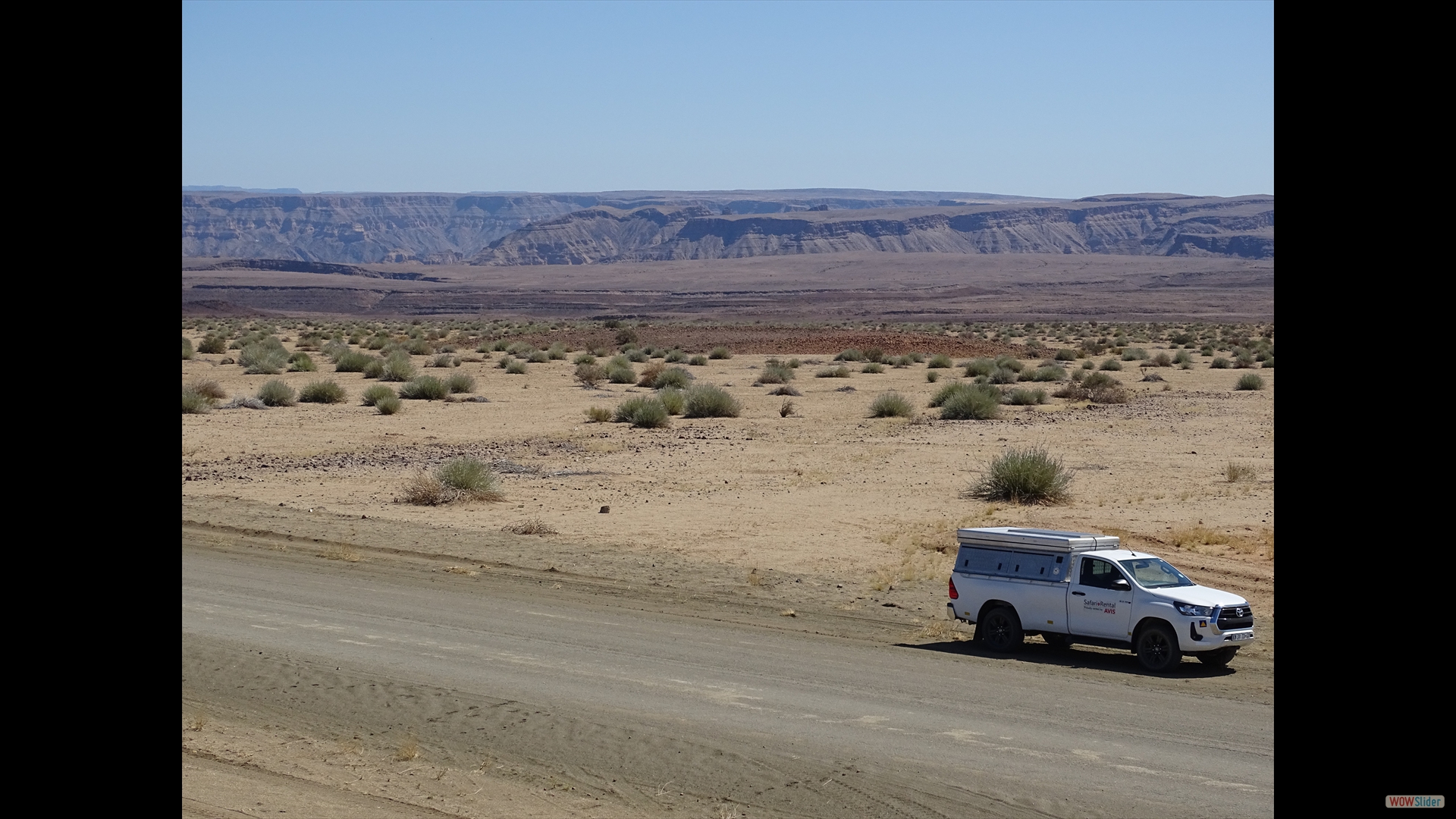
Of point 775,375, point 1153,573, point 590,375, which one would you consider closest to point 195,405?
point 590,375

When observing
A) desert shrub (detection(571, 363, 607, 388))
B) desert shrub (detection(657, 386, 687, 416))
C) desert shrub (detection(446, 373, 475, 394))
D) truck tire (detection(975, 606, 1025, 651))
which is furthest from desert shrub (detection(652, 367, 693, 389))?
truck tire (detection(975, 606, 1025, 651))

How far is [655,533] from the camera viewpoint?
1025 inches

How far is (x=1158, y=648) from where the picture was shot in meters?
15.3

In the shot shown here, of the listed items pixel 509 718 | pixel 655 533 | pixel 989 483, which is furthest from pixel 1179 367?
pixel 509 718

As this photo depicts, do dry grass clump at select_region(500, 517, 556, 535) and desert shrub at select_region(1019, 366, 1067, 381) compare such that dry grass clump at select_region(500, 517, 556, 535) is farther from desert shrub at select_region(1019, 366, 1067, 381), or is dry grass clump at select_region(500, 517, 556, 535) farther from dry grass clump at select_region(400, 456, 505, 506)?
desert shrub at select_region(1019, 366, 1067, 381)

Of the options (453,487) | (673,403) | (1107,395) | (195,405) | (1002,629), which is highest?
(1107,395)

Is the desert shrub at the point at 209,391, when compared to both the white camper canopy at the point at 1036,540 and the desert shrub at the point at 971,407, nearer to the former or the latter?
the desert shrub at the point at 971,407

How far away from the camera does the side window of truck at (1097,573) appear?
15.8 meters

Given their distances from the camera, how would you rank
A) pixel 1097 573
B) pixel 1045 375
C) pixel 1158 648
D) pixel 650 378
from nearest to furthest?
1. pixel 1158 648
2. pixel 1097 573
3. pixel 1045 375
4. pixel 650 378

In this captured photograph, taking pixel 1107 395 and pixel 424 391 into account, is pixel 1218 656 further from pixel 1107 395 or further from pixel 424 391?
pixel 424 391

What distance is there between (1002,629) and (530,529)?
1221cm

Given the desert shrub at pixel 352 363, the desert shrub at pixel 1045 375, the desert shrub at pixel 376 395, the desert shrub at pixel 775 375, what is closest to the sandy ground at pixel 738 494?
the desert shrub at pixel 376 395

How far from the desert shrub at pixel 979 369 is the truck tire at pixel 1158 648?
48.3 meters
